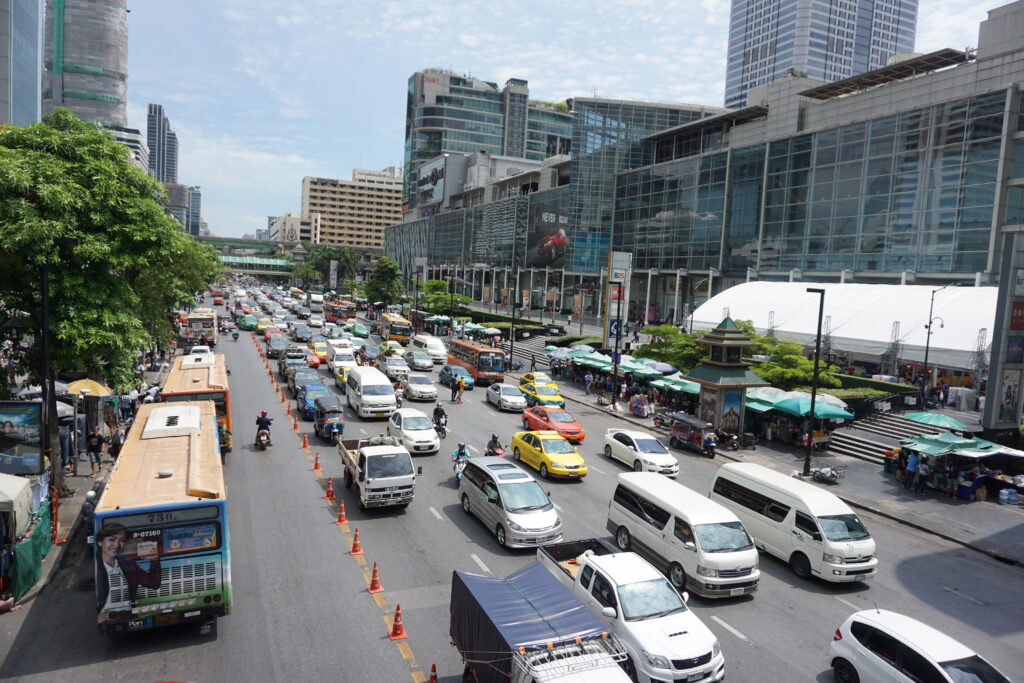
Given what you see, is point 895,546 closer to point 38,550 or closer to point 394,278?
point 38,550

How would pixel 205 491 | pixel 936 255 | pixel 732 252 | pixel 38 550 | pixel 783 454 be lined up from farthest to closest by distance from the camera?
1. pixel 732 252
2. pixel 936 255
3. pixel 783 454
4. pixel 38 550
5. pixel 205 491

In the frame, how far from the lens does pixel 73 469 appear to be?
20453 mm

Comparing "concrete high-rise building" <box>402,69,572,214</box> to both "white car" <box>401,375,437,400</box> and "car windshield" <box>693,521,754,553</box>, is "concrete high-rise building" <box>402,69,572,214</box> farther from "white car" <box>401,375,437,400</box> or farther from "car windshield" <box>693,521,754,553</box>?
"car windshield" <box>693,521,754,553</box>

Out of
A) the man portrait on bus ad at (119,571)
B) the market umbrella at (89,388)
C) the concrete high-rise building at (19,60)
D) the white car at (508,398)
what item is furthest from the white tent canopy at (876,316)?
the concrete high-rise building at (19,60)

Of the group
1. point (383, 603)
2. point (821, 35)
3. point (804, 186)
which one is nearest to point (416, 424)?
point (383, 603)

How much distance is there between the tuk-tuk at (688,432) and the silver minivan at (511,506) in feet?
42.3

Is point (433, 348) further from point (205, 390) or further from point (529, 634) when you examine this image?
point (529, 634)

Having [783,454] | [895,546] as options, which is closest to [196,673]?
[895,546]

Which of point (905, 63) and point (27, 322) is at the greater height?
point (905, 63)

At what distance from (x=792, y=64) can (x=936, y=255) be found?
152 metres

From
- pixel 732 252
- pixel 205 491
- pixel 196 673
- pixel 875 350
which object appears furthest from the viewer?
pixel 732 252

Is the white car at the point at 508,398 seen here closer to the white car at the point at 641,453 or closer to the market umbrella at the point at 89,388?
the white car at the point at 641,453

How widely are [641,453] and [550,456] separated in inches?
141

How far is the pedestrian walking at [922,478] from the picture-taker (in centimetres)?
2262
